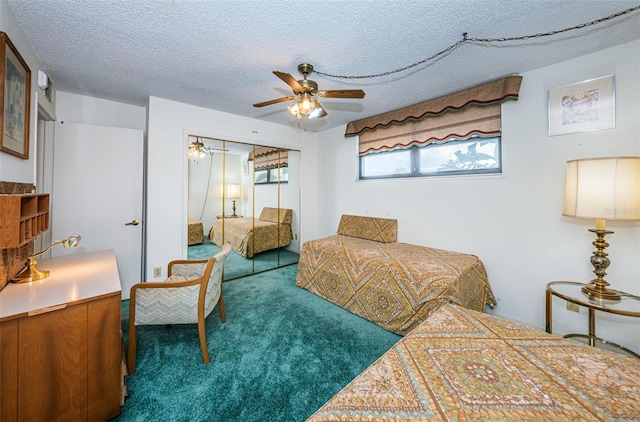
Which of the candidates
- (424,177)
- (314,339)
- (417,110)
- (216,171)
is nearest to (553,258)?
(424,177)

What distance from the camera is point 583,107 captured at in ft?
6.31

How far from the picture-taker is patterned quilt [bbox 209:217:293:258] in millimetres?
3490

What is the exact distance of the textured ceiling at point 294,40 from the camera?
4.75ft

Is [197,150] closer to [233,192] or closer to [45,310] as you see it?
[233,192]

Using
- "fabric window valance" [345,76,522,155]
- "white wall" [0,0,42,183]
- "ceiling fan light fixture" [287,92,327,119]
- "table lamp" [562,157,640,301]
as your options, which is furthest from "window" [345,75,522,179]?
"white wall" [0,0,42,183]

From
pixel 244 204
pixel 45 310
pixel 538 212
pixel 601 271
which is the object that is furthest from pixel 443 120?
pixel 45 310

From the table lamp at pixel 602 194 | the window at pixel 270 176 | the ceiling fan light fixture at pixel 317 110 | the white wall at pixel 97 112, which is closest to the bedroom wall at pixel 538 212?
the table lamp at pixel 602 194

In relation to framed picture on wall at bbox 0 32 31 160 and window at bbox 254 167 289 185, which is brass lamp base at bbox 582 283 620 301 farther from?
framed picture on wall at bbox 0 32 31 160

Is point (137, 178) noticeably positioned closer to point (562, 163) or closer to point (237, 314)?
point (237, 314)

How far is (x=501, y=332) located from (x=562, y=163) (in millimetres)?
1779

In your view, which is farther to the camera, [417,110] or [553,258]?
[417,110]

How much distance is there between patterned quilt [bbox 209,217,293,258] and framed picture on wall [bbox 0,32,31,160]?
2024 millimetres

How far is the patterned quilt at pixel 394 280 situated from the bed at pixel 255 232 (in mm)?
1166

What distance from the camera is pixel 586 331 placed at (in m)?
1.97
